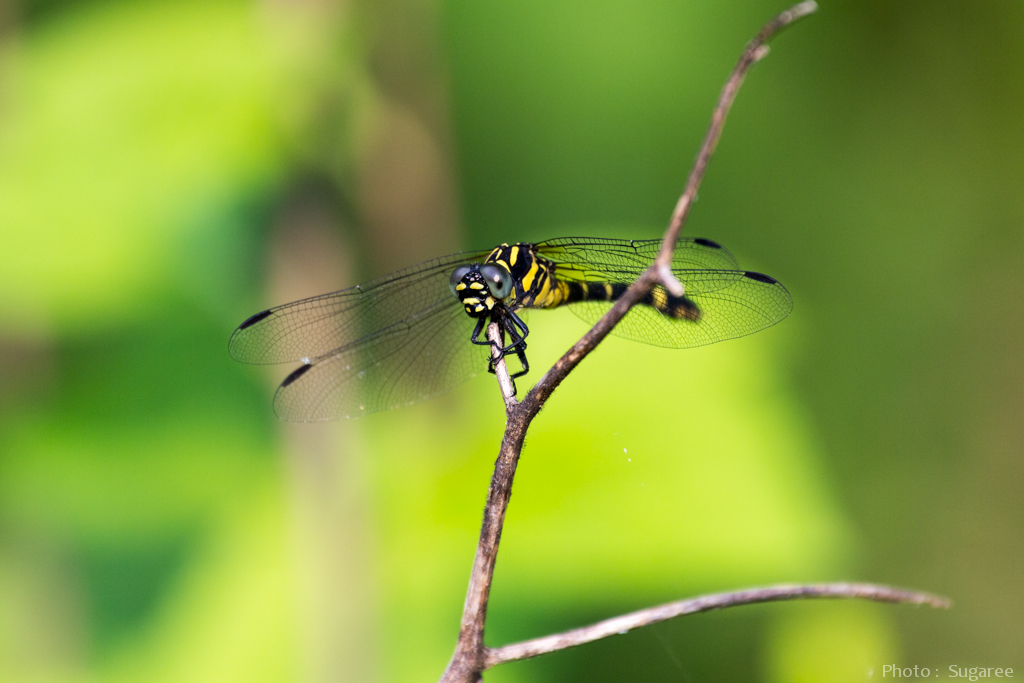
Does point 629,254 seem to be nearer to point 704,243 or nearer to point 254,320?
point 704,243

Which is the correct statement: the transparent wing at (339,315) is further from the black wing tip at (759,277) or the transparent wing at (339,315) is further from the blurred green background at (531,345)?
the black wing tip at (759,277)

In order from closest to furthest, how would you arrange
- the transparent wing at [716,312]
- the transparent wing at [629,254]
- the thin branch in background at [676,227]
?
the thin branch in background at [676,227] → the transparent wing at [716,312] → the transparent wing at [629,254]

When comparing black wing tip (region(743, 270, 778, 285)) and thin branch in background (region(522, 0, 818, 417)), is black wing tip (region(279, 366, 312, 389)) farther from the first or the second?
thin branch in background (region(522, 0, 818, 417))

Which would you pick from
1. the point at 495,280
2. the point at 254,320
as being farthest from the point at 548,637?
the point at 254,320

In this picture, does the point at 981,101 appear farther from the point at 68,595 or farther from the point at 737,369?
the point at 68,595

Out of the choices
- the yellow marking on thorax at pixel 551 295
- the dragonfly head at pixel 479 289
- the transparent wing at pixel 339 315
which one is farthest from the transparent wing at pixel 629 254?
the dragonfly head at pixel 479 289
